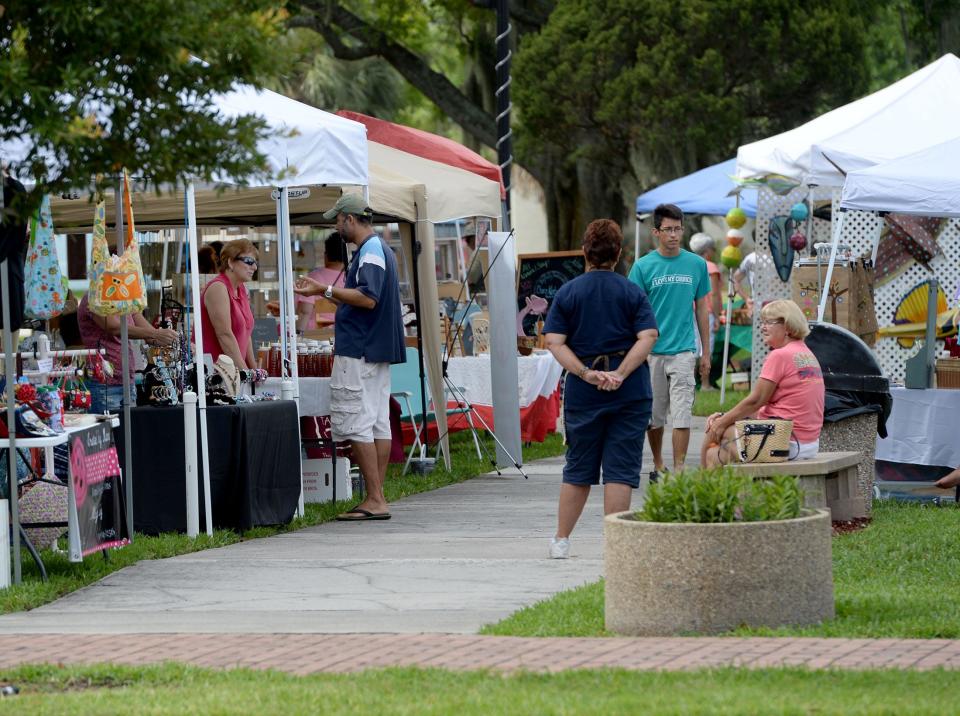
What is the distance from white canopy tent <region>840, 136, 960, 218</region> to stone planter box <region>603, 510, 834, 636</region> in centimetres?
528

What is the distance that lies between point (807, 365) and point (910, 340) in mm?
4242

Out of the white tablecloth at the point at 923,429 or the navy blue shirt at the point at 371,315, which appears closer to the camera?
the navy blue shirt at the point at 371,315

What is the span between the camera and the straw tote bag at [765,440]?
9.91 metres

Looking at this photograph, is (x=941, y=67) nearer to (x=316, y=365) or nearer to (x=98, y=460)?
(x=316, y=365)

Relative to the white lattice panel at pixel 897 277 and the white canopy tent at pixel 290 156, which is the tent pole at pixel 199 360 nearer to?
the white canopy tent at pixel 290 156

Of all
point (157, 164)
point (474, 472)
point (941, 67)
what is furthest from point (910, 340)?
point (157, 164)

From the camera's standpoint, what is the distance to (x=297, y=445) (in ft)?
36.8

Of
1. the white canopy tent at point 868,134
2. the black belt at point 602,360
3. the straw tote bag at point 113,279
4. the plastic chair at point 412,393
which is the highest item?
the white canopy tent at point 868,134

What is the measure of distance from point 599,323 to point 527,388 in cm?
745

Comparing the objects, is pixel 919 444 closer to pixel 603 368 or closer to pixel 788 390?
pixel 788 390

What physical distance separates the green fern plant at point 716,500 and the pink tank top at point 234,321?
529 cm

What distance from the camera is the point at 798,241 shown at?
1633cm

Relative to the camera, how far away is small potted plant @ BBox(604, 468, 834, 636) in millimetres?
6836

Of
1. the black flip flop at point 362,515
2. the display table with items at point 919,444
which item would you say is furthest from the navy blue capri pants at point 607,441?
the display table with items at point 919,444
